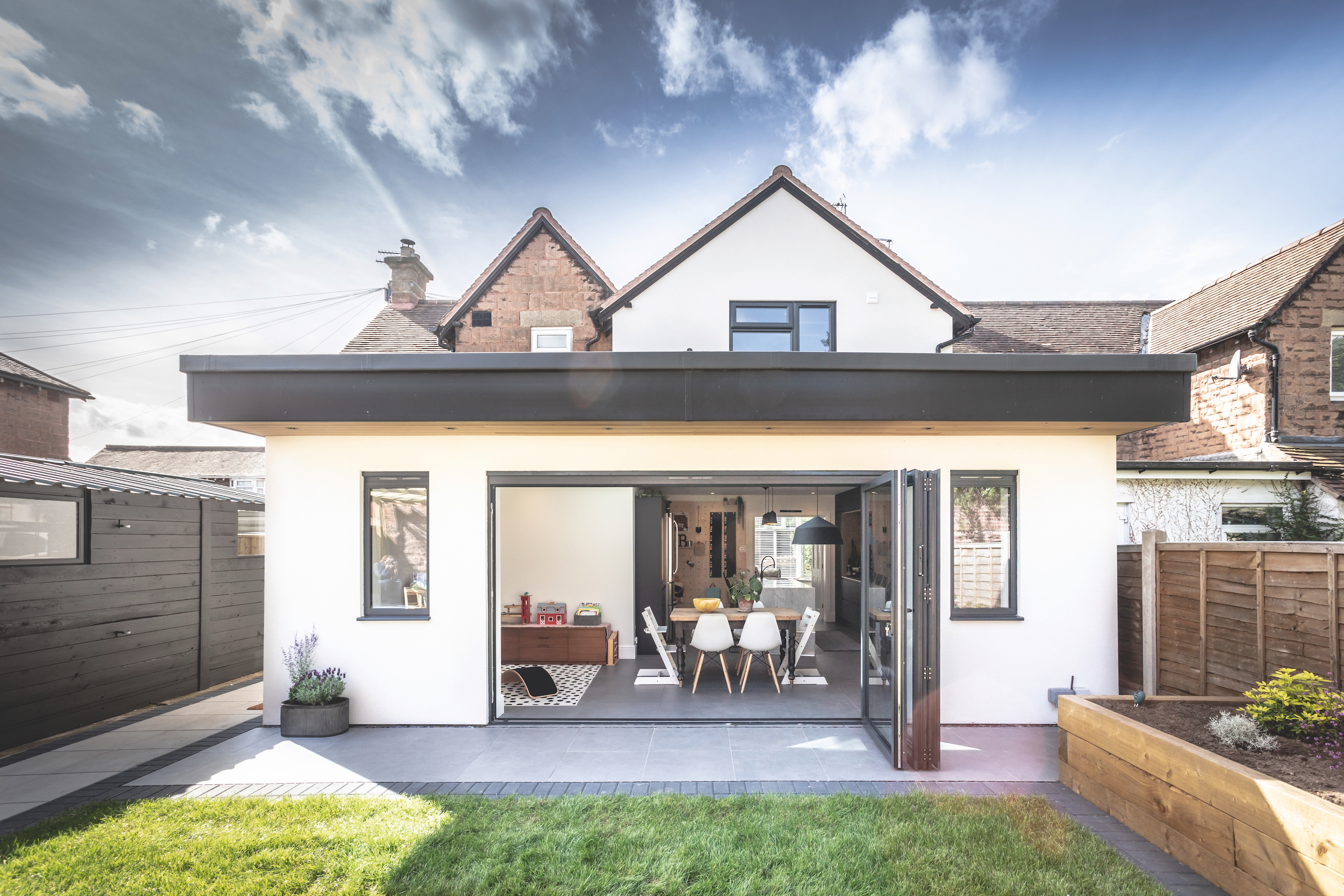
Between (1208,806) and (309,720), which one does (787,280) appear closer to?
(1208,806)

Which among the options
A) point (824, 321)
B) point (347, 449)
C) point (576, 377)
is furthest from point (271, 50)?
point (824, 321)

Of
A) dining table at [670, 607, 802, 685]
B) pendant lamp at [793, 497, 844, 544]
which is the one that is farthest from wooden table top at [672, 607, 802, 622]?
pendant lamp at [793, 497, 844, 544]

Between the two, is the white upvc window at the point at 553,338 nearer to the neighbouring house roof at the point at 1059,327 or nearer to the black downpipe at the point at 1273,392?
the neighbouring house roof at the point at 1059,327

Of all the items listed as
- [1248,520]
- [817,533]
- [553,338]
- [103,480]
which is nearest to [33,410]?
[103,480]

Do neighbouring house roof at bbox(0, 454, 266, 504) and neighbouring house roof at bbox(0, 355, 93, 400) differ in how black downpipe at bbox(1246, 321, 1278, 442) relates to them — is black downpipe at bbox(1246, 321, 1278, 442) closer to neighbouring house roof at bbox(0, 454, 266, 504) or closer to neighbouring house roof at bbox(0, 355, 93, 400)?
neighbouring house roof at bbox(0, 454, 266, 504)

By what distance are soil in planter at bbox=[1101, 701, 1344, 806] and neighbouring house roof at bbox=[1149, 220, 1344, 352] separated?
8030mm

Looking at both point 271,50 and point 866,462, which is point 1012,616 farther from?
point 271,50

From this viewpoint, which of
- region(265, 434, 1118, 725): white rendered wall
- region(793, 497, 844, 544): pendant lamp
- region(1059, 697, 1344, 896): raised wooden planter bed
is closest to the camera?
region(1059, 697, 1344, 896): raised wooden planter bed

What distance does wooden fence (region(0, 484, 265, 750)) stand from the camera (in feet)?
17.7

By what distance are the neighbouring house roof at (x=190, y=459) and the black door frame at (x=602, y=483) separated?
20834 millimetres

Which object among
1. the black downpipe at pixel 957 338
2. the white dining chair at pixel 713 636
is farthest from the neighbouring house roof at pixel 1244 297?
the white dining chair at pixel 713 636

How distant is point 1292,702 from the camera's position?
11.6ft

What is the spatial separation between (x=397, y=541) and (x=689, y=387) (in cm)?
346

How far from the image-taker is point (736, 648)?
8.87 m
